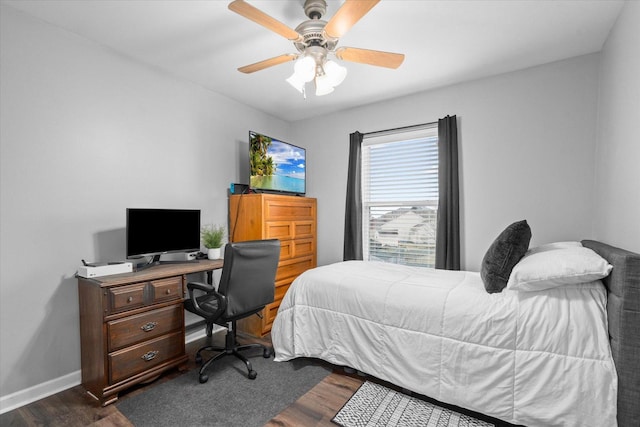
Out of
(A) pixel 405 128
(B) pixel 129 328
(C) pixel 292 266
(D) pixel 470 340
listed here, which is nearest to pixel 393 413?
(D) pixel 470 340

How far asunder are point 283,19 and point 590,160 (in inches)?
111

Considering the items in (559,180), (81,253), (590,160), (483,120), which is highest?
(483,120)

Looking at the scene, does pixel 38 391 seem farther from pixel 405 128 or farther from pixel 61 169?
pixel 405 128

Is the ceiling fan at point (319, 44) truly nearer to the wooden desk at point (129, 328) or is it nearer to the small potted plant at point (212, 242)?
the small potted plant at point (212, 242)

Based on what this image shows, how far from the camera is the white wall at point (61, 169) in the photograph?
1.99m

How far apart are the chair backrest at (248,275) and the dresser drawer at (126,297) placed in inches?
21.7

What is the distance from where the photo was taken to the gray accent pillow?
6.07 ft

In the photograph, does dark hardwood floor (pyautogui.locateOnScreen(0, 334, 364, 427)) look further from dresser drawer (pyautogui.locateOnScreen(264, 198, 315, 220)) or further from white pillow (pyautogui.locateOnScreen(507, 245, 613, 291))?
dresser drawer (pyautogui.locateOnScreen(264, 198, 315, 220))

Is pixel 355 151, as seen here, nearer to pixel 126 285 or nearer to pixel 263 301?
pixel 263 301

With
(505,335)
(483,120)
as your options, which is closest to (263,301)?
(505,335)

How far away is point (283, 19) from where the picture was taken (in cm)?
209

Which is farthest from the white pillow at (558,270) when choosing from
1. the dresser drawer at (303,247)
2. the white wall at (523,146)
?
the dresser drawer at (303,247)

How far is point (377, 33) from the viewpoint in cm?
224

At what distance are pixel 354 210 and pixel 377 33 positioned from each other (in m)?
1.99
